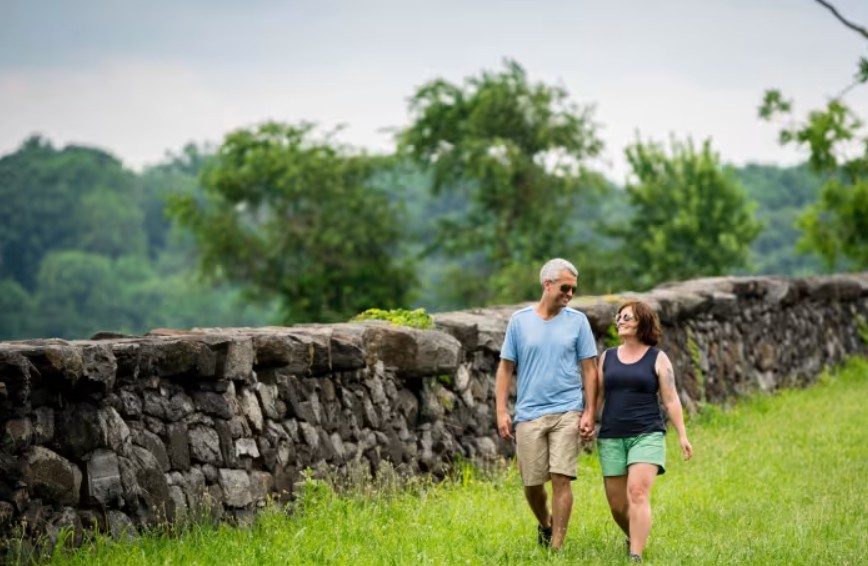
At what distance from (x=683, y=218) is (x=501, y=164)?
26.6 feet

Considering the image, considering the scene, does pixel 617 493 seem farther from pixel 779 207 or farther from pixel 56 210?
pixel 56 210

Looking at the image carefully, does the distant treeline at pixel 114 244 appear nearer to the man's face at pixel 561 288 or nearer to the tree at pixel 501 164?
the tree at pixel 501 164

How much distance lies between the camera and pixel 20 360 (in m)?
7.28

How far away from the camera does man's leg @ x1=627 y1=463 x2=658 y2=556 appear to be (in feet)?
26.2

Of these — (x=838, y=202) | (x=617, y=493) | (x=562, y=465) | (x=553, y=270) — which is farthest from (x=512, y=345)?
(x=838, y=202)

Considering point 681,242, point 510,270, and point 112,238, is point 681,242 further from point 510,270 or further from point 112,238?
point 112,238

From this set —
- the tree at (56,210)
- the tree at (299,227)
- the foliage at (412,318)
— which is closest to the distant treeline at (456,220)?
the tree at (299,227)

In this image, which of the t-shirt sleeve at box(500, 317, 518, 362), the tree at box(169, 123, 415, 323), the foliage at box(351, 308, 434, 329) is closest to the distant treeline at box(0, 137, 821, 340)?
the tree at box(169, 123, 415, 323)

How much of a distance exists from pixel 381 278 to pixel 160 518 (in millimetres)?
43802

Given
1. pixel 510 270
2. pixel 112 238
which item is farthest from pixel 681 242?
pixel 112 238

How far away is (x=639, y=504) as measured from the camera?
7.98 metres

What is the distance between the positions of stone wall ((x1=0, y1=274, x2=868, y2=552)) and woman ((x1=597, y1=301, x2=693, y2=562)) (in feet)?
7.68

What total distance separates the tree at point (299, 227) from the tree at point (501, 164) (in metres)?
2.76

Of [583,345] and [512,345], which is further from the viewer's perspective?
[512,345]
